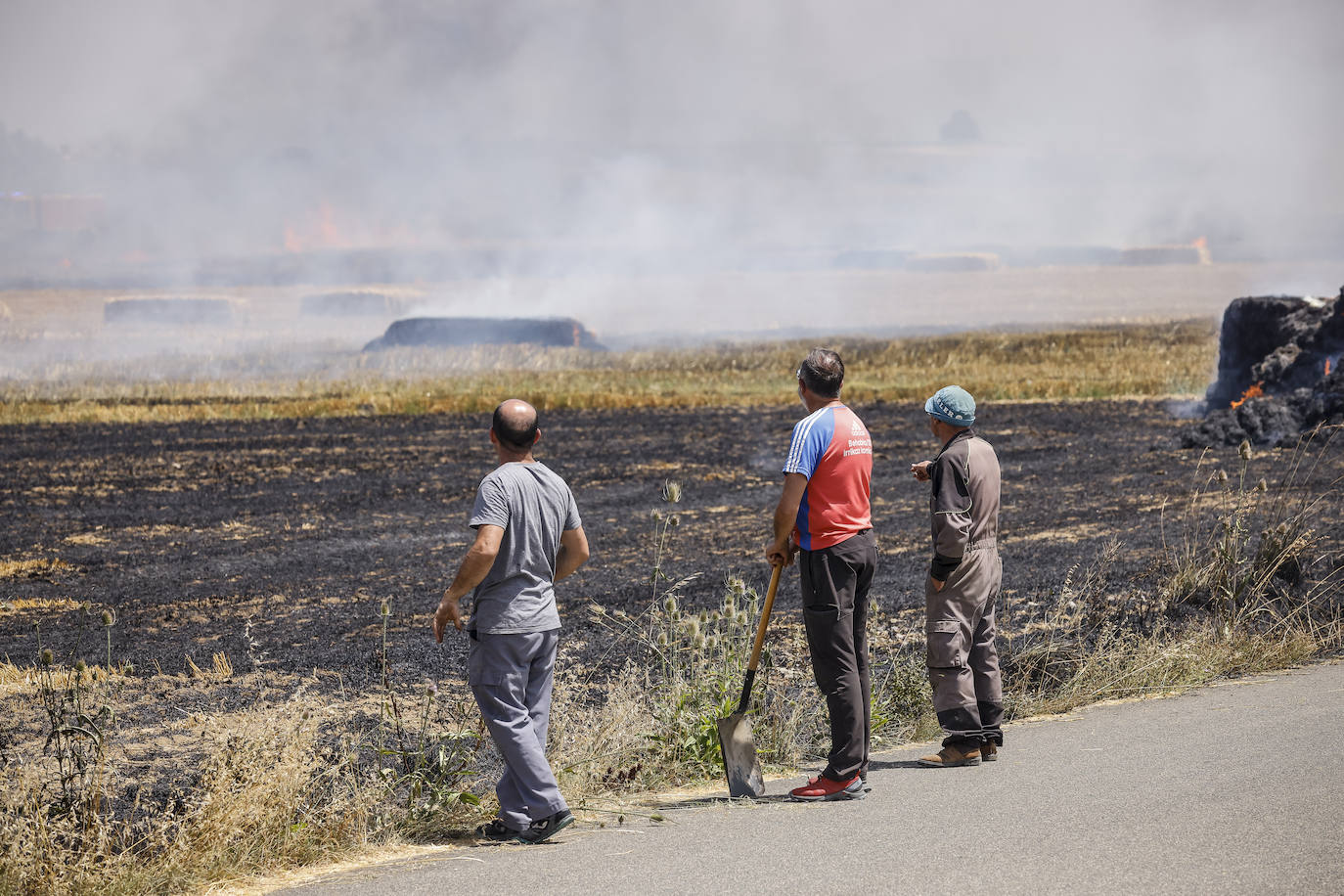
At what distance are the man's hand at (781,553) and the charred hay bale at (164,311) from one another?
3549 inches

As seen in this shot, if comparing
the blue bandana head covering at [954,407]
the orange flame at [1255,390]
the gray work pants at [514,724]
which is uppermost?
the blue bandana head covering at [954,407]

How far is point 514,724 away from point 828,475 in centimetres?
175

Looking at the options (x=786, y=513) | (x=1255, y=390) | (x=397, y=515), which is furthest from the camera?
(x=1255, y=390)

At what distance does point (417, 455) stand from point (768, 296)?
397 ft

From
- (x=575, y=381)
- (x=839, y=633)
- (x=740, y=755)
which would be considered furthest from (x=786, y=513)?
(x=575, y=381)

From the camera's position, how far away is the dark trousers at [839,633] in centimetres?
582

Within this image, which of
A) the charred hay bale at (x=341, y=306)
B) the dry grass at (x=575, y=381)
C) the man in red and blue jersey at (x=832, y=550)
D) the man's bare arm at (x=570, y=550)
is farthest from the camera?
the charred hay bale at (x=341, y=306)

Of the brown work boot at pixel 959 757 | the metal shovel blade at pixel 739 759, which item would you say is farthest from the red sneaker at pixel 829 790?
the brown work boot at pixel 959 757

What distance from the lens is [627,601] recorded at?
1238 centimetres

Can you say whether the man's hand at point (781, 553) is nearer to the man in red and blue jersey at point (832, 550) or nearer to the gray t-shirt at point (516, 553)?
the man in red and blue jersey at point (832, 550)

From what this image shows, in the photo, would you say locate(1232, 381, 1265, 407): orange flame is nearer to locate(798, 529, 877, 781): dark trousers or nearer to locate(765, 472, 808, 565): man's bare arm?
locate(798, 529, 877, 781): dark trousers

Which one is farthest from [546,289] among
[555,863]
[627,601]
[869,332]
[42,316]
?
[555,863]

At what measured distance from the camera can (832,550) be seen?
5820 mm

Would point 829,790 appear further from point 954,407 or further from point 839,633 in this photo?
point 954,407
